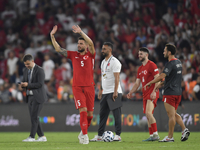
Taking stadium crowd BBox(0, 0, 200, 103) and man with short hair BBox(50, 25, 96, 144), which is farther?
stadium crowd BBox(0, 0, 200, 103)

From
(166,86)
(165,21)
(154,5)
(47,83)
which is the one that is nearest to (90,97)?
(166,86)

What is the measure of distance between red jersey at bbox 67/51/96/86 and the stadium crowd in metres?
6.54

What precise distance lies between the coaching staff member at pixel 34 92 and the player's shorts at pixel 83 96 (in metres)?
1.47

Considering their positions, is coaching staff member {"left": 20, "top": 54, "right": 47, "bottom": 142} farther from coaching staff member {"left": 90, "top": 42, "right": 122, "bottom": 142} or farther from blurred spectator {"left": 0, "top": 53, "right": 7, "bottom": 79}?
blurred spectator {"left": 0, "top": 53, "right": 7, "bottom": 79}

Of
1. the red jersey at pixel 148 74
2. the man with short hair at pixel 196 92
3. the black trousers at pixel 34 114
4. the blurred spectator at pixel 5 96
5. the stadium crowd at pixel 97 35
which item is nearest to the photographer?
the red jersey at pixel 148 74

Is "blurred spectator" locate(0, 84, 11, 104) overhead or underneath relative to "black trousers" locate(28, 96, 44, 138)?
overhead

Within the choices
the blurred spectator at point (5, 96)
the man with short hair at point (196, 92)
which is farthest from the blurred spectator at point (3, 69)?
the man with short hair at point (196, 92)

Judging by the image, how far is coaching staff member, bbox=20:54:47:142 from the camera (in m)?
9.72

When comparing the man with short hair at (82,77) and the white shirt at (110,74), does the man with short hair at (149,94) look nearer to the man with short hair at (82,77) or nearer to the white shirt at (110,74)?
the white shirt at (110,74)

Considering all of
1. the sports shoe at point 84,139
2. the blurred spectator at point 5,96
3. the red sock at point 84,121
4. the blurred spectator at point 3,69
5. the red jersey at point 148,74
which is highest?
the blurred spectator at point 3,69

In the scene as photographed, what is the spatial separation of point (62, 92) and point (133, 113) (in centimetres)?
357

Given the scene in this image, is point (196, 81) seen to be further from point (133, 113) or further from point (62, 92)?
point (62, 92)

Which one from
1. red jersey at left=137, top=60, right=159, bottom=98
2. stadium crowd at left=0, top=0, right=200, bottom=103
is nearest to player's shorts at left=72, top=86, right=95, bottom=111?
red jersey at left=137, top=60, right=159, bottom=98

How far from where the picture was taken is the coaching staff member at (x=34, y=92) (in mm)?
9719
